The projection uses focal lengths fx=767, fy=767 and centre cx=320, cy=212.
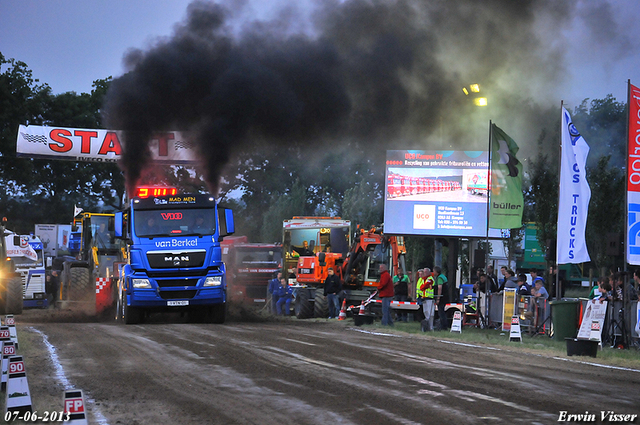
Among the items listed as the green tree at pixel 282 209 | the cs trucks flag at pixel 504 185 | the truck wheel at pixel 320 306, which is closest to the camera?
the cs trucks flag at pixel 504 185

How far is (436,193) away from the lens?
24281 mm

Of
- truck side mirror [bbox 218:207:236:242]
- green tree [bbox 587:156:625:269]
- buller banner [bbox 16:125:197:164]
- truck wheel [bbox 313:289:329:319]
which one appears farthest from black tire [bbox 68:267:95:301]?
green tree [bbox 587:156:625:269]

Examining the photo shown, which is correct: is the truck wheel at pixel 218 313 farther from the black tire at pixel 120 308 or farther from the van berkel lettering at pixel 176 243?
the black tire at pixel 120 308

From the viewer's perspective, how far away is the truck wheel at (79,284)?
2445cm

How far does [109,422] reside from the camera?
23.2 feet

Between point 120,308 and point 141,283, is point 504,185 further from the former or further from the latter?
point 120,308

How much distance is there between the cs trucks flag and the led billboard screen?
2238 millimetres

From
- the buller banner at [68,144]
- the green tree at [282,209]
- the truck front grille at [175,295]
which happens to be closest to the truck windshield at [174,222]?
the truck front grille at [175,295]

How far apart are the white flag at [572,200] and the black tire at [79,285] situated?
1477cm

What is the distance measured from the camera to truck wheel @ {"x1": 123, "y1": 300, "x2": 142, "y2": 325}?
727 inches

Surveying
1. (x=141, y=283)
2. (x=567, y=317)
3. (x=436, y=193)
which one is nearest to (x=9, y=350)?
(x=141, y=283)

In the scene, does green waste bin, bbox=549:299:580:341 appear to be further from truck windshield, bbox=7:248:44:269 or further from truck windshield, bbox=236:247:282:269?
truck windshield, bbox=236:247:282:269

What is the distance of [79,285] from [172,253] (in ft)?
25.9

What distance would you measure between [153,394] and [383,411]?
268 centimetres
